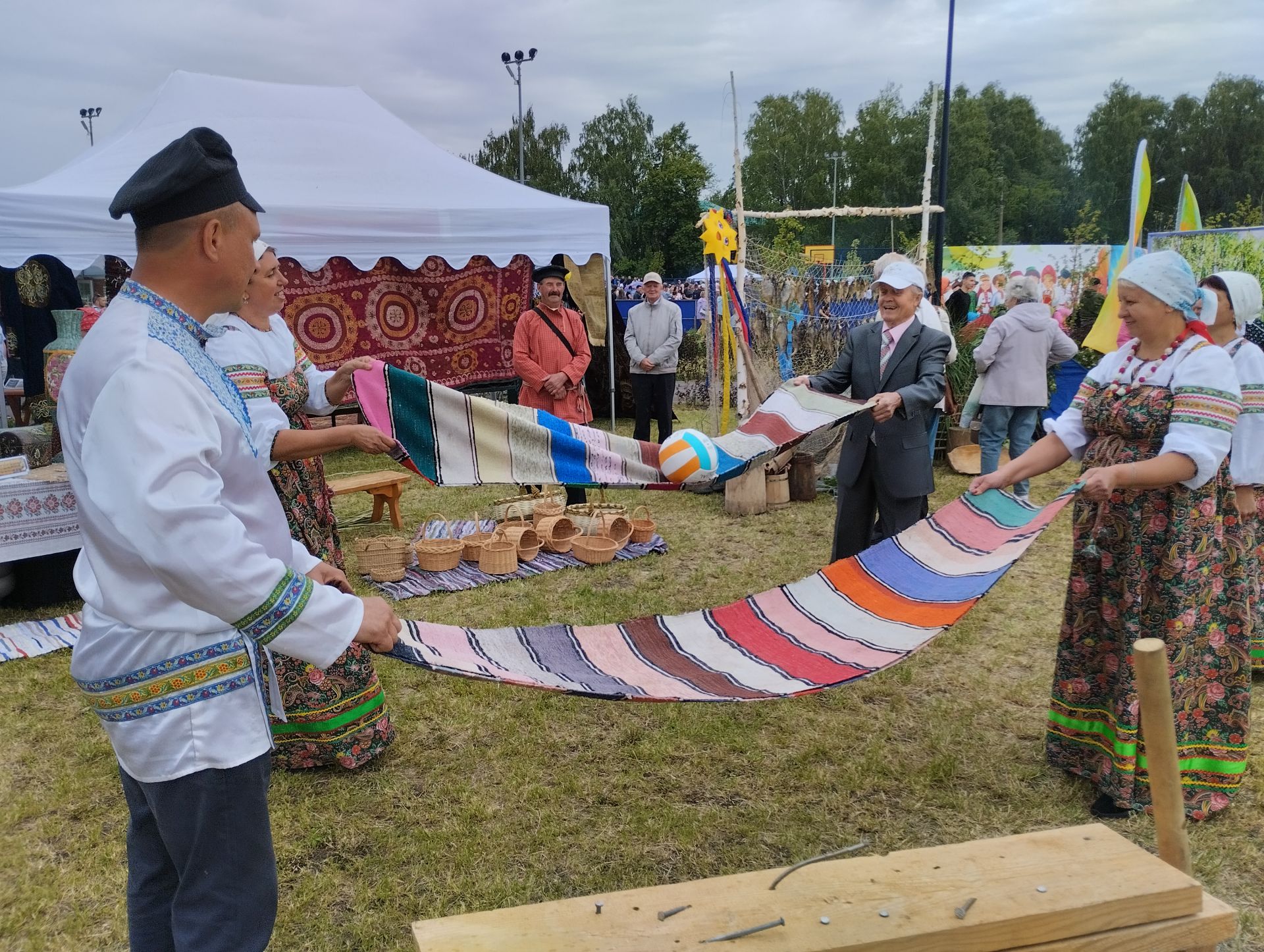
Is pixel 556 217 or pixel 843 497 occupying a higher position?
pixel 556 217

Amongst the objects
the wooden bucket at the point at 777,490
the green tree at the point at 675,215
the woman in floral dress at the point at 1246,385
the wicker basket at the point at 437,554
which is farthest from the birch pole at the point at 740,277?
the green tree at the point at 675,215

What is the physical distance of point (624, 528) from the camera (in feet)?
18.4

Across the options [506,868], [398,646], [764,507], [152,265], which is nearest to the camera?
[152,265]

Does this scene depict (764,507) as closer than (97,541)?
No

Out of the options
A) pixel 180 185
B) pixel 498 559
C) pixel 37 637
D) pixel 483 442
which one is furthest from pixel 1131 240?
pixel 37 637

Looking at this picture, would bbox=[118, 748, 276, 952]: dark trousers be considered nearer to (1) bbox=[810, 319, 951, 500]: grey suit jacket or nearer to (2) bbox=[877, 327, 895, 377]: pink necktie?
(1) bbox=[810, 319, 951, 500]: grey suit jacket

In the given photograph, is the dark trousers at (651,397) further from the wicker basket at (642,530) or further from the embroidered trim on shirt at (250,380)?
the embroidered trim on shirt at (250,380)

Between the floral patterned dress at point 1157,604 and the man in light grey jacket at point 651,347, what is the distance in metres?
4.87

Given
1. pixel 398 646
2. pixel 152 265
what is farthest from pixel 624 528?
pixel 152 265

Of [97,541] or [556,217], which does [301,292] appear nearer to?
[556,217]

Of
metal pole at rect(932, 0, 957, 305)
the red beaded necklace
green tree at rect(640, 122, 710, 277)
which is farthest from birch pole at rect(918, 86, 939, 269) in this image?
green tree at rect(640, 122, 710, 277)

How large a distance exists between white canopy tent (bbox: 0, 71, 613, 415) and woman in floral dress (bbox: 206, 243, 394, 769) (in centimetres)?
394

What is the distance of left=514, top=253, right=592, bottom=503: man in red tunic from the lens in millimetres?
5777

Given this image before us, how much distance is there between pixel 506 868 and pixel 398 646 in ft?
3.56
